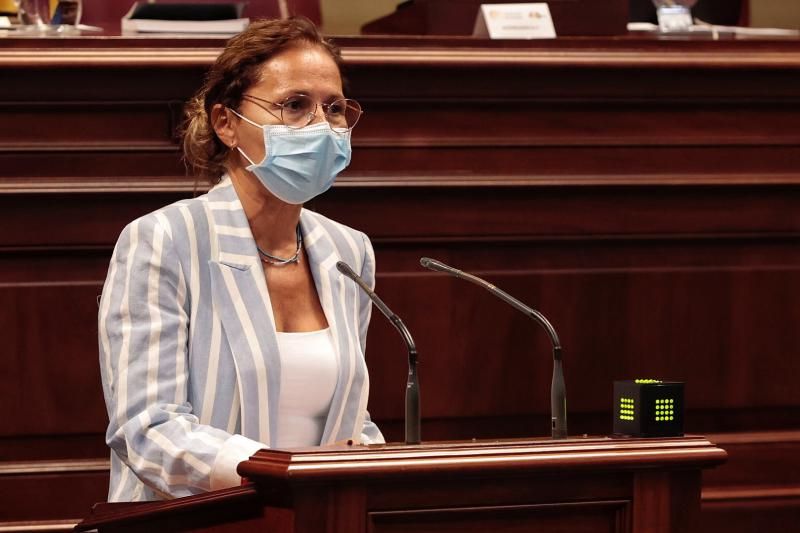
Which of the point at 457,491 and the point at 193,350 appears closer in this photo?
the point at 457,491

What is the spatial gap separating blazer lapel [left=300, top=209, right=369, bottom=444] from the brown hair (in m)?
0.19

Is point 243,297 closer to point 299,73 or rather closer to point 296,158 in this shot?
point 296,158

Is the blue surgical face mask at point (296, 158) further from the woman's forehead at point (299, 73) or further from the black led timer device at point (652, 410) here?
the black led timer device at point (652, 410)

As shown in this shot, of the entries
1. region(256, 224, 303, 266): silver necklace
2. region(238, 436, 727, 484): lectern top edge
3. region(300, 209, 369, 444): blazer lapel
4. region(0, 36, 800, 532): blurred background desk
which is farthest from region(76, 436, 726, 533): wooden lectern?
region(0, 36, 800, 532): blurred background desk

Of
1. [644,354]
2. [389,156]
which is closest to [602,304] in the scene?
[644,354]

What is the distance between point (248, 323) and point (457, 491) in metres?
0.61

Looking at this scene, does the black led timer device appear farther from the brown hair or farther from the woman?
the brown hair

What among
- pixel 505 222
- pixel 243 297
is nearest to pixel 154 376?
pixel 243 297

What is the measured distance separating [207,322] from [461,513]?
636mm

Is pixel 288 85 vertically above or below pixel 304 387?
above

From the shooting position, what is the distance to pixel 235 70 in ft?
7.20

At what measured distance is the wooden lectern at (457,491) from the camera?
4.85 ft

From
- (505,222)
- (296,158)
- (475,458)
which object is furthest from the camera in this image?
(505,222)

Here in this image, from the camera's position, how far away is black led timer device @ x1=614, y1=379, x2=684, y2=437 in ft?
5.51
